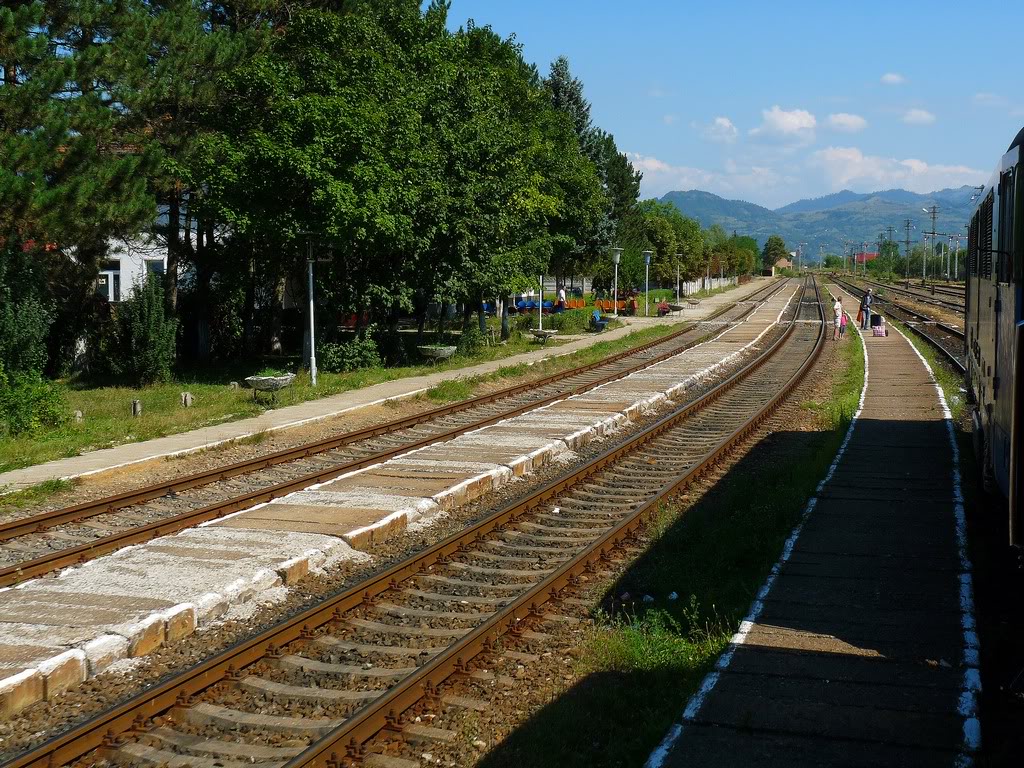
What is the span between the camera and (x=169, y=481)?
13.0 metres

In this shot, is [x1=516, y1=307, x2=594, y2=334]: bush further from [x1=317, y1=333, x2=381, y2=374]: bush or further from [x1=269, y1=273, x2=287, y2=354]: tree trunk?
[x1=317, y1=333, x2=381, y2=374]: bush

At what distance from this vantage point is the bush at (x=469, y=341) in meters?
31.1

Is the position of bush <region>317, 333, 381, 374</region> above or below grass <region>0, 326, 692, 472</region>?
above

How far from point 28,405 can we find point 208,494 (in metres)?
6.77

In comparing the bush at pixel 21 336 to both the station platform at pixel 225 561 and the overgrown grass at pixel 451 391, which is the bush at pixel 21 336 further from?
the station platform at pixel 225 561

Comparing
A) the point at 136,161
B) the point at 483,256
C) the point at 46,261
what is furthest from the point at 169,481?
the point at 483,256

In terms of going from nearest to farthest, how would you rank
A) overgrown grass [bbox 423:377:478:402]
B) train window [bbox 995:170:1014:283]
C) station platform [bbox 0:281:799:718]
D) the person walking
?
1. station platform [bbox 0:281:799:718]
2. train window [bbox 995:170:1014:283]
3. overgrown grass [bbox 423:377:478:402]
4. the person walking

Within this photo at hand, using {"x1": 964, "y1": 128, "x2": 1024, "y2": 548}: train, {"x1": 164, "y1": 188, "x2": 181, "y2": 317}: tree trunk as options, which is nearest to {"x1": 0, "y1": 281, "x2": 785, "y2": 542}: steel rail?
{"x1": 964, "y1": 128, "x2": 1024, "y2": 548}: train

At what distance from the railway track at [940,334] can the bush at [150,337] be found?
20.1m

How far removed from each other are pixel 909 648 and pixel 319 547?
5211 mm

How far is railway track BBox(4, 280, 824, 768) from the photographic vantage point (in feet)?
18.7

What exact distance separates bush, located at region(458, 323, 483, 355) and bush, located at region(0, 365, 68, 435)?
46.8ft

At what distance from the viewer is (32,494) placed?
1241cm

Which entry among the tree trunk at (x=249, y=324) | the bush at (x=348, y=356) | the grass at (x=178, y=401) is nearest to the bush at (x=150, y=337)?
the grass at (x=178, y=401)
